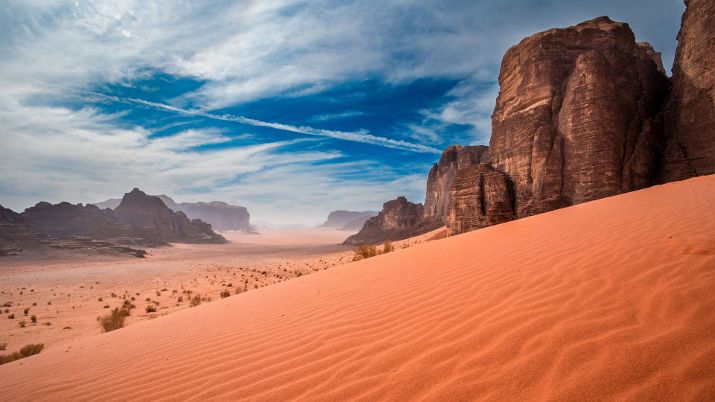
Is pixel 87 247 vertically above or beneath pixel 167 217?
beneath

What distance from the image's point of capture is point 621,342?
6.87 ft

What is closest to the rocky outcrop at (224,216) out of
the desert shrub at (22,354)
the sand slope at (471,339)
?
the desert shrub at (22,354)

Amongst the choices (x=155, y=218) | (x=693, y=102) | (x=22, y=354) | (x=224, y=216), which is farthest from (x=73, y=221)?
(x=224, y=216)

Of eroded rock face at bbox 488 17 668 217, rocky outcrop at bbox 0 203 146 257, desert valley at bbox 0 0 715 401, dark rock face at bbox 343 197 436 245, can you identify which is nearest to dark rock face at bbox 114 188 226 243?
rocky outcrop at bbox 0 203 146 257

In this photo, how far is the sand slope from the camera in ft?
6.32

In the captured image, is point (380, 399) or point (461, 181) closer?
point (380, 399)

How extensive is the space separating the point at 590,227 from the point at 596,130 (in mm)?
9985

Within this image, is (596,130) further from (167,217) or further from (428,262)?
(167,217)

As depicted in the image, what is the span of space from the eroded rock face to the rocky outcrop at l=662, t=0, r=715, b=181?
686 mm

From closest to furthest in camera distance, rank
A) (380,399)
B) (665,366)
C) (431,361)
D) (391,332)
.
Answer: (665,366), (380,399), (431,361), (391,332)

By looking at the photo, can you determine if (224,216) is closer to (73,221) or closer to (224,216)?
(224,216)

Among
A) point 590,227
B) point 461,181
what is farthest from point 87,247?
point 590,227

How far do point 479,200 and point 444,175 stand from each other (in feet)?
110

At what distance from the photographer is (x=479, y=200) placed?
58.8 ft
